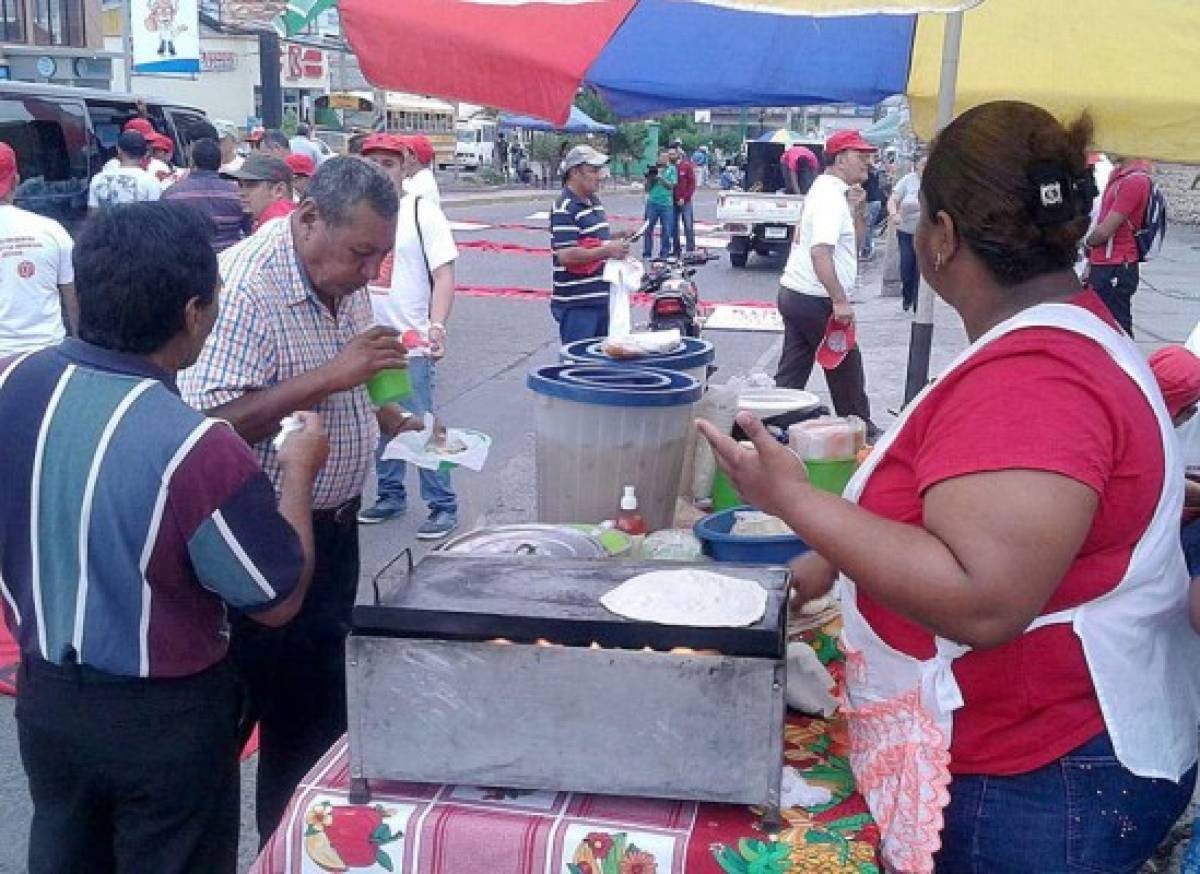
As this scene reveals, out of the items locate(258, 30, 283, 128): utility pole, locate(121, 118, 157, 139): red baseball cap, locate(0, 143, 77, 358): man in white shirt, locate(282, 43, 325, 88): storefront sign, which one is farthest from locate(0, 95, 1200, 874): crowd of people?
locate(282, 43, 325, 88): storefront sign

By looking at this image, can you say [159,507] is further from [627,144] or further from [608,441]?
[627,144]

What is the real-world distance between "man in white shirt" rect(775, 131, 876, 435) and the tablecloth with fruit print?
5.40 metres

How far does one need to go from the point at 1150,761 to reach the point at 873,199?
75.6 ft

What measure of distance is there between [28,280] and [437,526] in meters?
2.34

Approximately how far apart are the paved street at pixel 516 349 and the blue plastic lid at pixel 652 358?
0.55 m

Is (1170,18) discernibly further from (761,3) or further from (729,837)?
(729,837)

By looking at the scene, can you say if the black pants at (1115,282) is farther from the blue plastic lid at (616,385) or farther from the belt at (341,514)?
the belt at (341,514)

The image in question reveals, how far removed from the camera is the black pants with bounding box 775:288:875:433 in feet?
24.0

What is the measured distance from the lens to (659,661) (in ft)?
5.60

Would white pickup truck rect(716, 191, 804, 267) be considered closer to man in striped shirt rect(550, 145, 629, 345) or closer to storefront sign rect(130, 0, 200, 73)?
storefront sign rect(130, 0, 200, 73)

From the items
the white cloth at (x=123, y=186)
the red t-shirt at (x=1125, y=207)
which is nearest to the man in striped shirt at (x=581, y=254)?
the white cloth at (x=123, y=186)

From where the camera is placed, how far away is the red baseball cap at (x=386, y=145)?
6.39 m

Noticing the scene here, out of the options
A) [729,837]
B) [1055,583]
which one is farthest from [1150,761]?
[729,837]

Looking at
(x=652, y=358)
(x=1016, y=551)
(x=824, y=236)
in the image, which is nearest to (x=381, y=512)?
(x=824, y=236)
